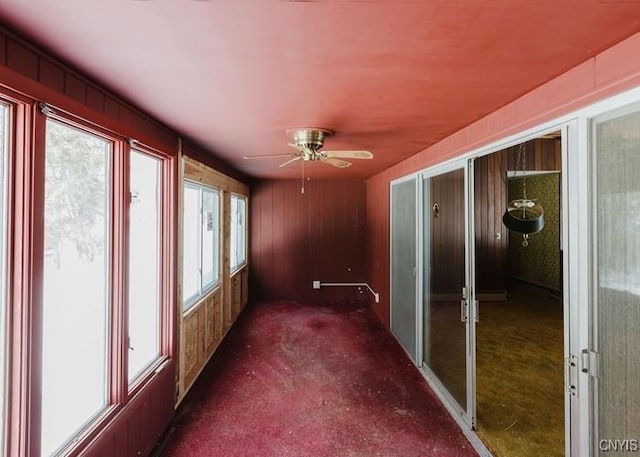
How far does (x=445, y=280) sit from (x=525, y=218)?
2.95m

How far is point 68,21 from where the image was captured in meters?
1.09

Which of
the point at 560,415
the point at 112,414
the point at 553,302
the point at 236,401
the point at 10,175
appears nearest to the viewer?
the point at 10,175

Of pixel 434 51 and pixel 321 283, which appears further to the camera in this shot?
pixel 321 283

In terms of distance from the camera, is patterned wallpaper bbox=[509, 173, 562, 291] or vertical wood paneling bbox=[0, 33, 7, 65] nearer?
vertical wood paneling bbox=[0, 33, 7, 65]

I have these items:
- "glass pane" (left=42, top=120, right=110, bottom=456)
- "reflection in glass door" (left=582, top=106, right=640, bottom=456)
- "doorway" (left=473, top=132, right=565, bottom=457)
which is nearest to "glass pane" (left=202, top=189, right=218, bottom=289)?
"glass pane" (left=42, top=120, right=110, bottom=456)

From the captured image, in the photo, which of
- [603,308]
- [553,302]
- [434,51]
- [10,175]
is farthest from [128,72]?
[553,302]

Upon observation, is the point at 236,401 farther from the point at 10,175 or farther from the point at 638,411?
the point at 638,411

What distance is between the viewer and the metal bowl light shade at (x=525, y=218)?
4910mm

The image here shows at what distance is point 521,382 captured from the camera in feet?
10.3

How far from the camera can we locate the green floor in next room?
234cm

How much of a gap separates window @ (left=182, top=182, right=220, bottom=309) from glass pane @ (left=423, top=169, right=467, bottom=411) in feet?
7.66

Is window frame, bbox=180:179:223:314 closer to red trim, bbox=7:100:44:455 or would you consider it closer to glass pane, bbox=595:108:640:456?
red trim, bbox=7:100:44:455

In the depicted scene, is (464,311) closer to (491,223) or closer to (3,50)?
(3,50)

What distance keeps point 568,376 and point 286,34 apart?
1.91 m
